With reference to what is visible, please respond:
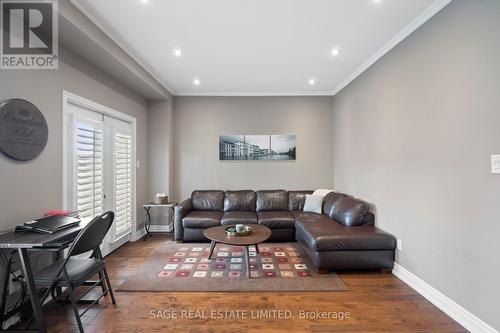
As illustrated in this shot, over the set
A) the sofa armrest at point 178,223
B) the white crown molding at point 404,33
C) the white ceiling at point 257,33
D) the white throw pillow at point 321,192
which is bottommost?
the sofa armrest at point 178,223

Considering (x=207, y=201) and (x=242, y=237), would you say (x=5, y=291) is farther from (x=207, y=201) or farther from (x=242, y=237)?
(x=207, y=201)

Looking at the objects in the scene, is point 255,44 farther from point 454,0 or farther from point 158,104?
point 158,104

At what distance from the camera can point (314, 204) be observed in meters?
4.32

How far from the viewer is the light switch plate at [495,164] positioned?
67.4 inches

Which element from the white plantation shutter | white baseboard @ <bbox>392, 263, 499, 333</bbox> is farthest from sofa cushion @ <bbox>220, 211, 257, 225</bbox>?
white baseboard @ <bbox>392, 263, 499, 333</bbox>

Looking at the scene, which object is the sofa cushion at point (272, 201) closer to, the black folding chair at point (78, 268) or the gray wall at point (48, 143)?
the black folding chair at point (78, 268)

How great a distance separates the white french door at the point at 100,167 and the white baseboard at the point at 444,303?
3.83 metres

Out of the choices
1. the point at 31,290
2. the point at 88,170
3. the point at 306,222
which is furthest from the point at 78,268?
the point at 306,222

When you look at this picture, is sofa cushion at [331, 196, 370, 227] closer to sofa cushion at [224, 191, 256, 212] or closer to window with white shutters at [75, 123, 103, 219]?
sofa cushion at [224, 191, 256, 212]

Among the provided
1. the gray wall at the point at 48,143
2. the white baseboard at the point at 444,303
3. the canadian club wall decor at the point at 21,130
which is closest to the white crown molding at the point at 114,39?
the gray wall at the point at 48,143

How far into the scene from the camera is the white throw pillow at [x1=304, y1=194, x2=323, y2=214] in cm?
427

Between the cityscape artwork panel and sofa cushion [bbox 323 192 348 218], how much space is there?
1.14 metres

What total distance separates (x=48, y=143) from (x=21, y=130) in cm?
32

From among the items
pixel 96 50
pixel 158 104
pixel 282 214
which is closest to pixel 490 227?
pixel 282 214
